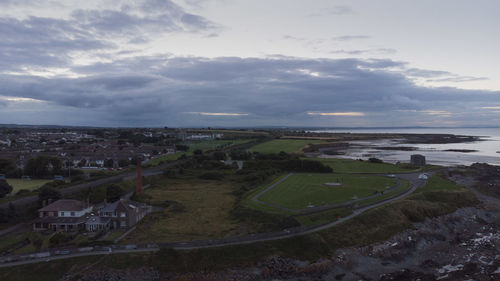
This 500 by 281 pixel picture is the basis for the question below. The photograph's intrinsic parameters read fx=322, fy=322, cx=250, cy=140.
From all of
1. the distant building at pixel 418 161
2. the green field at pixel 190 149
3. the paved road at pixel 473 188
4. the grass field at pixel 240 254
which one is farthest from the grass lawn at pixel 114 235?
the distant building at pixel 418 161

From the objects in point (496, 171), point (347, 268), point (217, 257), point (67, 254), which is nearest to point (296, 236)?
point (347, 268)

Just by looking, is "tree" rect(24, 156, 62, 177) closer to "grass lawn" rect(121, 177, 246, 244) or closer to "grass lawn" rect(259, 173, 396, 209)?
"grass lawn" rect(121, 177, 246, 244)

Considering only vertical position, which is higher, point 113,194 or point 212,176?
point 113,194

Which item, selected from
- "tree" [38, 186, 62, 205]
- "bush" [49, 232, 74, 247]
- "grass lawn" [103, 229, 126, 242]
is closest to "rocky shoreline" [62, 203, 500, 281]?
"grass lawn" [103, 229, 126, 242]

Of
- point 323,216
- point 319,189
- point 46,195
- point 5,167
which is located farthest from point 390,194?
point 5,167

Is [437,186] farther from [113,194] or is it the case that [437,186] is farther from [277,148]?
[277,148]

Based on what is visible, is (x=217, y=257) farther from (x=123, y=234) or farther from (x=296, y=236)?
(x=123, y=234)
